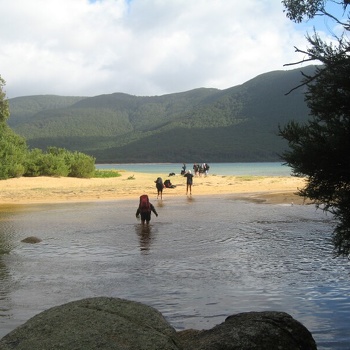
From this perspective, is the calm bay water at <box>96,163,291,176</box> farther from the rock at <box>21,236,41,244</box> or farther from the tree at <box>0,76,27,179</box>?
the rock at <box>21,236,41,244</box>

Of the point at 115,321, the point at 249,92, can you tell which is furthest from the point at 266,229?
the point at 249,92

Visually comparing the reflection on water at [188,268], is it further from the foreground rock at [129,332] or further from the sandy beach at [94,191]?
the sandy beach at [94,191]

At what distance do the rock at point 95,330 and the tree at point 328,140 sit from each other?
144 inches

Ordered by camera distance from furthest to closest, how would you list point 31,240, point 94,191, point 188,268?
point 94,191, point 31,240, point 188,268

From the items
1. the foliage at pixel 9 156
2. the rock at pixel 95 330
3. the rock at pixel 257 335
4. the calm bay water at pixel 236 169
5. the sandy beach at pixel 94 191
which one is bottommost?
the sandy beach at pixel 94 191

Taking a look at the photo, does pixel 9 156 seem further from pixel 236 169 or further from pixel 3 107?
pixel 236 169

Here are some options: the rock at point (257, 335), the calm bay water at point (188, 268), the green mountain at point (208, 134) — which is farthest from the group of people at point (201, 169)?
the green mountain at point (208, 134)

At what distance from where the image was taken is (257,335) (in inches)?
169

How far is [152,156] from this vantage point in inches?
6639

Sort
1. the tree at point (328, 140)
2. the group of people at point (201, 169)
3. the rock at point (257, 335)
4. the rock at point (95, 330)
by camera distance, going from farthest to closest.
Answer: the group of people at point (201, 169)
the tree at point (328, 140)
the rock at point (257, 335)
the rock at point (95, 330)

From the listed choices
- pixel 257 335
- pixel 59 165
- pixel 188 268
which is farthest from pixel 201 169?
pixel 257 335

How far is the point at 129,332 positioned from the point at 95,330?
10.4 inches

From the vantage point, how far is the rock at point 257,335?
4.23m

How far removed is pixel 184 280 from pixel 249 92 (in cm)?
18568
